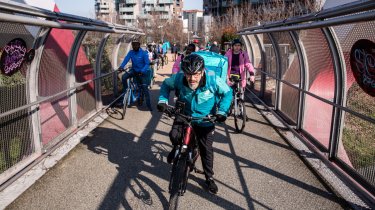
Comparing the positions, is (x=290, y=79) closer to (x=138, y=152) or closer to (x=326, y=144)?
(x=326, y=144)

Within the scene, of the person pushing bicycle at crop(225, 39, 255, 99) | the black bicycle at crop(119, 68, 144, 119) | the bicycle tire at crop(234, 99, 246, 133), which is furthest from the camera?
the black bicycle at crop(119, 68, 144, 119)

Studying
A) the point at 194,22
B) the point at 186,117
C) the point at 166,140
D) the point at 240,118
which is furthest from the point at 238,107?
the point at 194,22

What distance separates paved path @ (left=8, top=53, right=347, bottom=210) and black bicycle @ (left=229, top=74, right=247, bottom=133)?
34cm

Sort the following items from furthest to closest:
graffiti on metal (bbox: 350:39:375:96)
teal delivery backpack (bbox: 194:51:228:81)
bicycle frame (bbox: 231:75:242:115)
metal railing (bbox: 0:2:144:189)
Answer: bicycle frame (bbox: 231:75:242:115) → teal delivery backpack (bbox: 194:51:228:81) → metal railing (bbox: 0:2:144:189) → graffiti on metal (bbox: 350:39:375:96)

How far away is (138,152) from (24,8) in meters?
2.82

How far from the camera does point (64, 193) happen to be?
4074 millimetres

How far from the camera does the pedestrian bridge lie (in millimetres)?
3873

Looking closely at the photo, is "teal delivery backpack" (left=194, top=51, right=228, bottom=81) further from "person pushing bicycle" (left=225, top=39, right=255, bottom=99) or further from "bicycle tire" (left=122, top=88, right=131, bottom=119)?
"bicycle tire" (left=122, top=88, right=131, bottom=119)

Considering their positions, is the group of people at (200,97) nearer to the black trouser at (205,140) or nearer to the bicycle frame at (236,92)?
the black trouser at (205,140)

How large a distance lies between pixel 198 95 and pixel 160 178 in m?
1.42

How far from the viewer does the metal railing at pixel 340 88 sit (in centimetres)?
379

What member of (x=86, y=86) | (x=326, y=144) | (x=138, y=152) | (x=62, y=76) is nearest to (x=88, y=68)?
(x=86, y=86)

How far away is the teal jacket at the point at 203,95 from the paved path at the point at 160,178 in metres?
1.00

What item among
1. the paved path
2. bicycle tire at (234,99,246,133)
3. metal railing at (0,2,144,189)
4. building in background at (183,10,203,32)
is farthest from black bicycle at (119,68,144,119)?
building in background at (183,10,203,32)
